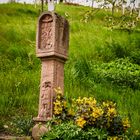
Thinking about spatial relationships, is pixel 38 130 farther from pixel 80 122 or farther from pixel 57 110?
pixel 80 122

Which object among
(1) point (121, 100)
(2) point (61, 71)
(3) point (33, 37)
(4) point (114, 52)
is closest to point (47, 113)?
(2) point (61, 71)

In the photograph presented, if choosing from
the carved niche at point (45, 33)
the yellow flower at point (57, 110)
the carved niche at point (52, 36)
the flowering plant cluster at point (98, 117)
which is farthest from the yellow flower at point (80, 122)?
the carved niche at point (45, 33)

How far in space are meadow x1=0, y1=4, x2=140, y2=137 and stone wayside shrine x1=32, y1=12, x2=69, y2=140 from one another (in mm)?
1288

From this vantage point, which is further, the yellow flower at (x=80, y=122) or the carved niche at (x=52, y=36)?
the carved niche at (x=52, y=36)

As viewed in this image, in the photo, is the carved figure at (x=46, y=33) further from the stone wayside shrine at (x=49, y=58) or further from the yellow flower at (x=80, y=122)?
the yellow flower at (x=80, y=122)

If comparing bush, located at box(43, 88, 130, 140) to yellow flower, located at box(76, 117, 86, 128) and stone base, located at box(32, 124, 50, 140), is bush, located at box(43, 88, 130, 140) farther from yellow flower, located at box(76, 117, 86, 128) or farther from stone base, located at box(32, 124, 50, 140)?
stone base, located at box(32, 124, 50, 140)

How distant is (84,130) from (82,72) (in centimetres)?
574

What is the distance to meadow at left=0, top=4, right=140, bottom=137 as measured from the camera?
10430 millimetres

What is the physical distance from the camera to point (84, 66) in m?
13.1

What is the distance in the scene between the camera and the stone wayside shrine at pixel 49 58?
8.16m

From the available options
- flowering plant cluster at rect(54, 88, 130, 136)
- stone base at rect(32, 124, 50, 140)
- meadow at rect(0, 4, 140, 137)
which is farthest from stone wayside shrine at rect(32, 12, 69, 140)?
meadow at rect(0, 4, 140, 137)

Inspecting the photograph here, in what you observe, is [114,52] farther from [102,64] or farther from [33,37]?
[33,37]

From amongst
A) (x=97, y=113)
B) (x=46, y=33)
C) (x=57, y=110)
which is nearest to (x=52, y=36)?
(x=46, y=33)

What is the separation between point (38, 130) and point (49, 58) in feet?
4.20
